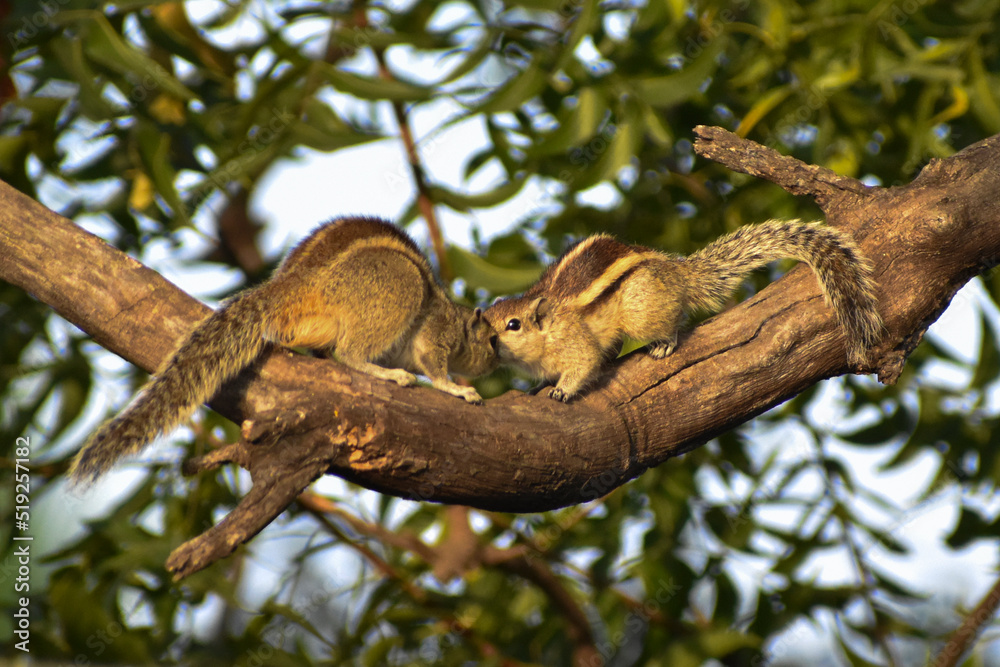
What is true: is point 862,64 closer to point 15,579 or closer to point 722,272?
point 722,272

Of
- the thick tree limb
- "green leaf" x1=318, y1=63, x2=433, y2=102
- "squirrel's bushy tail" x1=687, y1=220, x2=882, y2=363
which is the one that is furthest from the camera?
"green leaf" x1=318, y1=63, x2=433, y2=102

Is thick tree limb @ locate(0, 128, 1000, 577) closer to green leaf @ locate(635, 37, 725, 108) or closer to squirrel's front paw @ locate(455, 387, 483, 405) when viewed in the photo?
squirrel's front paw @ locate(455, 387, 483, 405)

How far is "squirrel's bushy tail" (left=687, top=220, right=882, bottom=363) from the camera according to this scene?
1831 mm

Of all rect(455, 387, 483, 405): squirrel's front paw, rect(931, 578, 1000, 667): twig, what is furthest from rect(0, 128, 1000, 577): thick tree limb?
rect(931, 578, 1000, 667): twig

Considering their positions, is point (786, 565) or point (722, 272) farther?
point (786, 565)

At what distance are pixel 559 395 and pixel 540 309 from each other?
48 cm

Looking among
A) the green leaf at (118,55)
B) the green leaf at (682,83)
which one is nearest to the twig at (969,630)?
the green leaf at (682,83)

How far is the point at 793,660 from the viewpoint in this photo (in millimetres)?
3510

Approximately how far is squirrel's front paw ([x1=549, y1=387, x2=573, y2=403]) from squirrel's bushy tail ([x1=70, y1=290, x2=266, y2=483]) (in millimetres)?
699

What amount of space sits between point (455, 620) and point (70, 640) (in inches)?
45.3

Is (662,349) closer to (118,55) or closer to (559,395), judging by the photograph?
(559,395)

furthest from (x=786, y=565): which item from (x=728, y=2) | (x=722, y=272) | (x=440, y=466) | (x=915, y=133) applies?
(x=728, y=2)

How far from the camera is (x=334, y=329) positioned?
2.10 meters

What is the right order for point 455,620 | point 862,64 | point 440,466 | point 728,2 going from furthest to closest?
point 455,620
point 728,2
point 862,64
point 440,466
